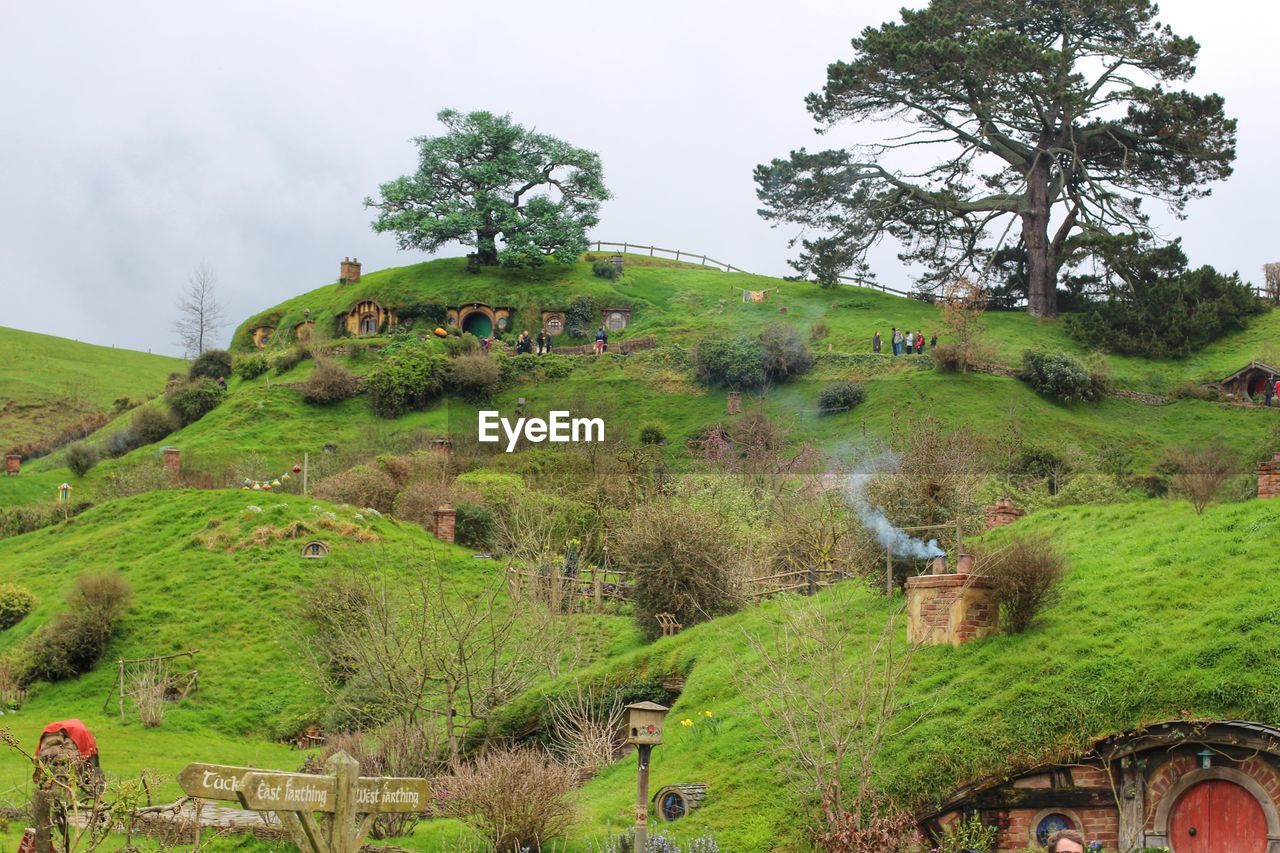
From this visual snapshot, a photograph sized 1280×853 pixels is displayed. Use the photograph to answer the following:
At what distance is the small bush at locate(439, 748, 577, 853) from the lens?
657 inches

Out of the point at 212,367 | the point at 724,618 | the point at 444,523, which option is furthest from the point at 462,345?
the point at 724,618

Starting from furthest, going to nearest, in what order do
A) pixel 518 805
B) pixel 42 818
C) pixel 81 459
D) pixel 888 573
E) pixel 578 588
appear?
pixel 81 459 < pixel 578 588 < pixel 888 573 < pixel 518 805 < pixel 42 818

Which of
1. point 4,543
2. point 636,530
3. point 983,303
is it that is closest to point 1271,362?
point 983,303

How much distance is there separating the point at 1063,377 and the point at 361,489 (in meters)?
28.5

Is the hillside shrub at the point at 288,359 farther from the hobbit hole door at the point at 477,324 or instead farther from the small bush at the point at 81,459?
the small bush at the point at 81,459

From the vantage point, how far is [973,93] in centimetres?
6234

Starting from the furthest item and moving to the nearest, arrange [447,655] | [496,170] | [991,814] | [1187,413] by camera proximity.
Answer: [496,170] < [1187,413] < [447,655] < [991,814]

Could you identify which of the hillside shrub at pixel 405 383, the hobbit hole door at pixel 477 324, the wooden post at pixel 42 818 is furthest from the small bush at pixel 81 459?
the wooden post at pixel 42 818

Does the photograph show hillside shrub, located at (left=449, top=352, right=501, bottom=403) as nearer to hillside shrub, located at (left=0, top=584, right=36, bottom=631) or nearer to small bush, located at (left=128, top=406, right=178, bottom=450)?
small bush, located at (left=128, top=406, right=178, bottom=450)

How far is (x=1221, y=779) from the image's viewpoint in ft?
49.7

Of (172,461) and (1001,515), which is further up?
(172,461)

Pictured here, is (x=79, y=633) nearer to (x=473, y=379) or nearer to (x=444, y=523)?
(x=444, y=523)

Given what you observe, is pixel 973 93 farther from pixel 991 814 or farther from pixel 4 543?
pixel 991 814

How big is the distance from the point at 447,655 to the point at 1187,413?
41563mm
